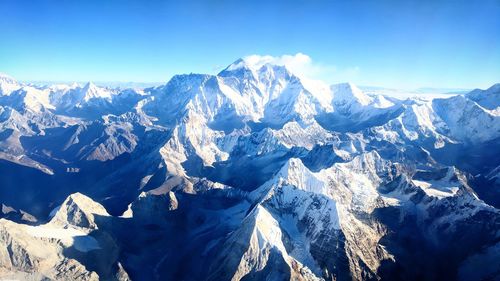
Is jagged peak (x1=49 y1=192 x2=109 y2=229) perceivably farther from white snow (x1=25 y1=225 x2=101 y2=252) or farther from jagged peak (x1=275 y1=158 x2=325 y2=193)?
jagged peak (x1=275 y1=158 x2=325 y2=193)

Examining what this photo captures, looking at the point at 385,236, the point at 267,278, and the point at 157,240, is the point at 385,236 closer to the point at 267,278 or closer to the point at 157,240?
the point at 267,278

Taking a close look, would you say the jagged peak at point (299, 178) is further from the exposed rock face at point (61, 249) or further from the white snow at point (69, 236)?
the white snow at point (69, 236)

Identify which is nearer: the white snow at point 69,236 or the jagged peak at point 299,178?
the white snow at point 69,236

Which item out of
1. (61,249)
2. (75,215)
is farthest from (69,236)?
(75,215)

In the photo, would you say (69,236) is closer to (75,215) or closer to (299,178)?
(75,215)

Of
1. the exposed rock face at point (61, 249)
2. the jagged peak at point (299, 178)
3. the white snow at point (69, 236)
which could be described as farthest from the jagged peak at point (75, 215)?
the jagged peak at point (299, 178)

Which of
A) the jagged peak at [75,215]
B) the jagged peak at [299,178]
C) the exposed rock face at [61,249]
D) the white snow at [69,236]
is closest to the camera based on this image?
the exposed rock face at [61,249]

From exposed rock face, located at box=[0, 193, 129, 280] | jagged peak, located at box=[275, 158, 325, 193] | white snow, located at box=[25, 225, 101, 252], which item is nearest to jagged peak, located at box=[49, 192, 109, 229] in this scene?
exposed rock face, located at box=[0, 193, 129, 280]

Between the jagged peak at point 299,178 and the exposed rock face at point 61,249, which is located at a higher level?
the jagged peak at point 299,178

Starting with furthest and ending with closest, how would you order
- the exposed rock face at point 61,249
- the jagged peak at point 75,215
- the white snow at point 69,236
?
the jagged peak at point 75,215 < the white snow at point 69,236 < the exposed rock face at point 61,249

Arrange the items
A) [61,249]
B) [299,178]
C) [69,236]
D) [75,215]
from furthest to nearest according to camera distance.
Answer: [299,178]
[75,215]
[69,236]
[61,249]

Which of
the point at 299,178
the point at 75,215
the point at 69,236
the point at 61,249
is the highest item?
the point at 299,178

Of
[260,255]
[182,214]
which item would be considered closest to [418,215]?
[260,255]
